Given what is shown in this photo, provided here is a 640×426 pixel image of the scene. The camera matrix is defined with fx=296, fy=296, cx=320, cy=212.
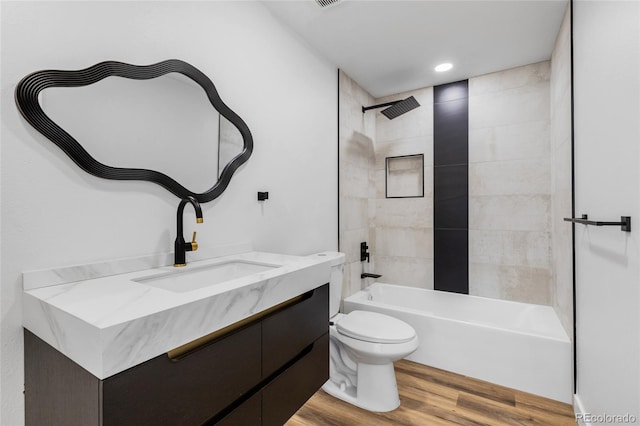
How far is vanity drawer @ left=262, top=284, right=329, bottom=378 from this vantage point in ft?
3.29

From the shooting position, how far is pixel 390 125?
10.3 ft

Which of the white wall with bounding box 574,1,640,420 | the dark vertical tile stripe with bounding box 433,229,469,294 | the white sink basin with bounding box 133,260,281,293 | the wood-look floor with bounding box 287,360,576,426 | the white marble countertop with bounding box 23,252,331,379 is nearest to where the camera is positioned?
the white marble countertop with bounding box 23,252,331,379

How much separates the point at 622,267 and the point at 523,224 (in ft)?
5.26

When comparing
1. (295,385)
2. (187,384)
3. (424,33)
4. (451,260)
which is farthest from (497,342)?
(424,33)

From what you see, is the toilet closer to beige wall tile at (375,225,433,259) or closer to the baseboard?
the baseboard

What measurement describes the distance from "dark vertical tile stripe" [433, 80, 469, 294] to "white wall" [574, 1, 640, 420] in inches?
43.4

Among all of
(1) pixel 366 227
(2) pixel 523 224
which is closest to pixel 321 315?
(1) pixel 366 227

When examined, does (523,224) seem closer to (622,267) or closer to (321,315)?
(622,267)

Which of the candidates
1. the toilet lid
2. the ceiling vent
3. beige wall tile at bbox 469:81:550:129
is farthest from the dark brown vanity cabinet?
beige wall tile at bbox 469:81:550:129

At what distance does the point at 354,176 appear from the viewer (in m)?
2.82

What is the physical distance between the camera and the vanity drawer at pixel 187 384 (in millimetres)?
631

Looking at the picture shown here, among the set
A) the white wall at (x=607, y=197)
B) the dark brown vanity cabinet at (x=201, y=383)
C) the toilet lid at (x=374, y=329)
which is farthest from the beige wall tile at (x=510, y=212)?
the dark brown vanity cabinet at (x=201, y=383)

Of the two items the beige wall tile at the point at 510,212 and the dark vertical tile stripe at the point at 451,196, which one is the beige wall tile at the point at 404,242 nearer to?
the dark vertical tile stripe at the point at 451,196

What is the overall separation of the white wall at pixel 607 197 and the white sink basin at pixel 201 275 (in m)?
1.29
